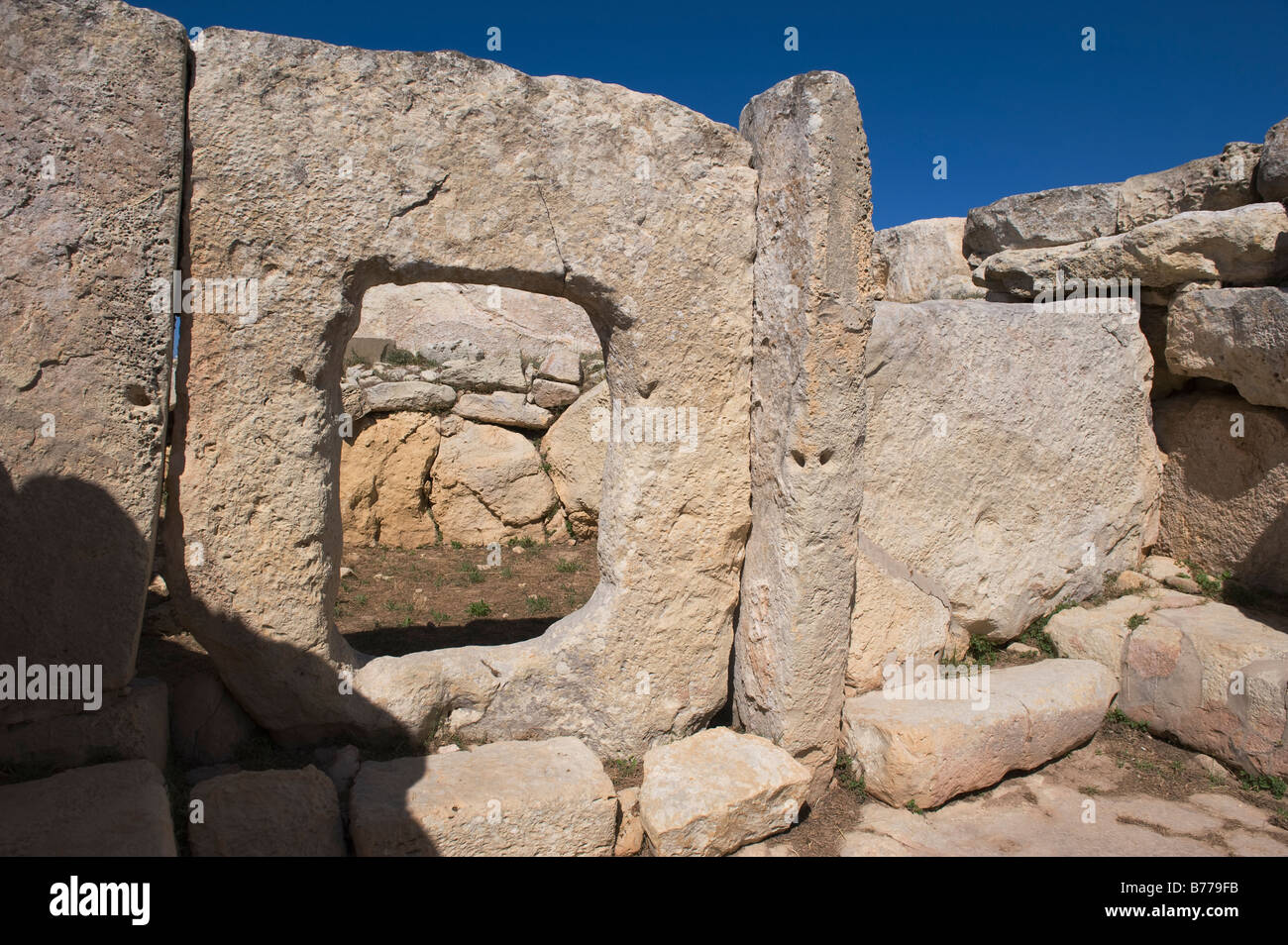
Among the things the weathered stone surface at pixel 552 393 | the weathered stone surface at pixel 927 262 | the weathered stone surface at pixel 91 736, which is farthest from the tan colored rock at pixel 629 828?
the weathered stone surface at pixel 552 393

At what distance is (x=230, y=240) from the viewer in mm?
3252

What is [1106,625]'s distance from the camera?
4953 mm

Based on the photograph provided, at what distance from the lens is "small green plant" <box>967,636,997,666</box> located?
495cm

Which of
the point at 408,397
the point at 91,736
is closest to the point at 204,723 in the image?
the point at 91,736

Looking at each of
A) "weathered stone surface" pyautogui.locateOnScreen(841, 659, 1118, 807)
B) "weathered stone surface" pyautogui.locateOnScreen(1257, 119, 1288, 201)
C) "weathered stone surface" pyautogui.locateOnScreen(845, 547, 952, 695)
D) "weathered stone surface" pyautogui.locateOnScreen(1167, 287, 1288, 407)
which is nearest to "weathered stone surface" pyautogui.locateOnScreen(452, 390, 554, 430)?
"weathered stone surface" pyautogui.locateOnScreen(845, 547, 952, 695)

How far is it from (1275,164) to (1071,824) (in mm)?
3852

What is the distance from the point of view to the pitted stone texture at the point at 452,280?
328cm

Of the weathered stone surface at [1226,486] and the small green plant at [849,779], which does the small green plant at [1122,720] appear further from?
the small green plant at [849,779]

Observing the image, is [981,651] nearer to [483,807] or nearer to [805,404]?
[805,404]

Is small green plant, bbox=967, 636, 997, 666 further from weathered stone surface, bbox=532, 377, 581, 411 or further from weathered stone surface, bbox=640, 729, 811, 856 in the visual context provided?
weathered stone surface, bbox=532, 377, 581, 411

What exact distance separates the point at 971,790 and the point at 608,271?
2889 mm

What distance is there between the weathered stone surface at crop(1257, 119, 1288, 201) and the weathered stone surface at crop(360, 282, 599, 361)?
5.59 metres
